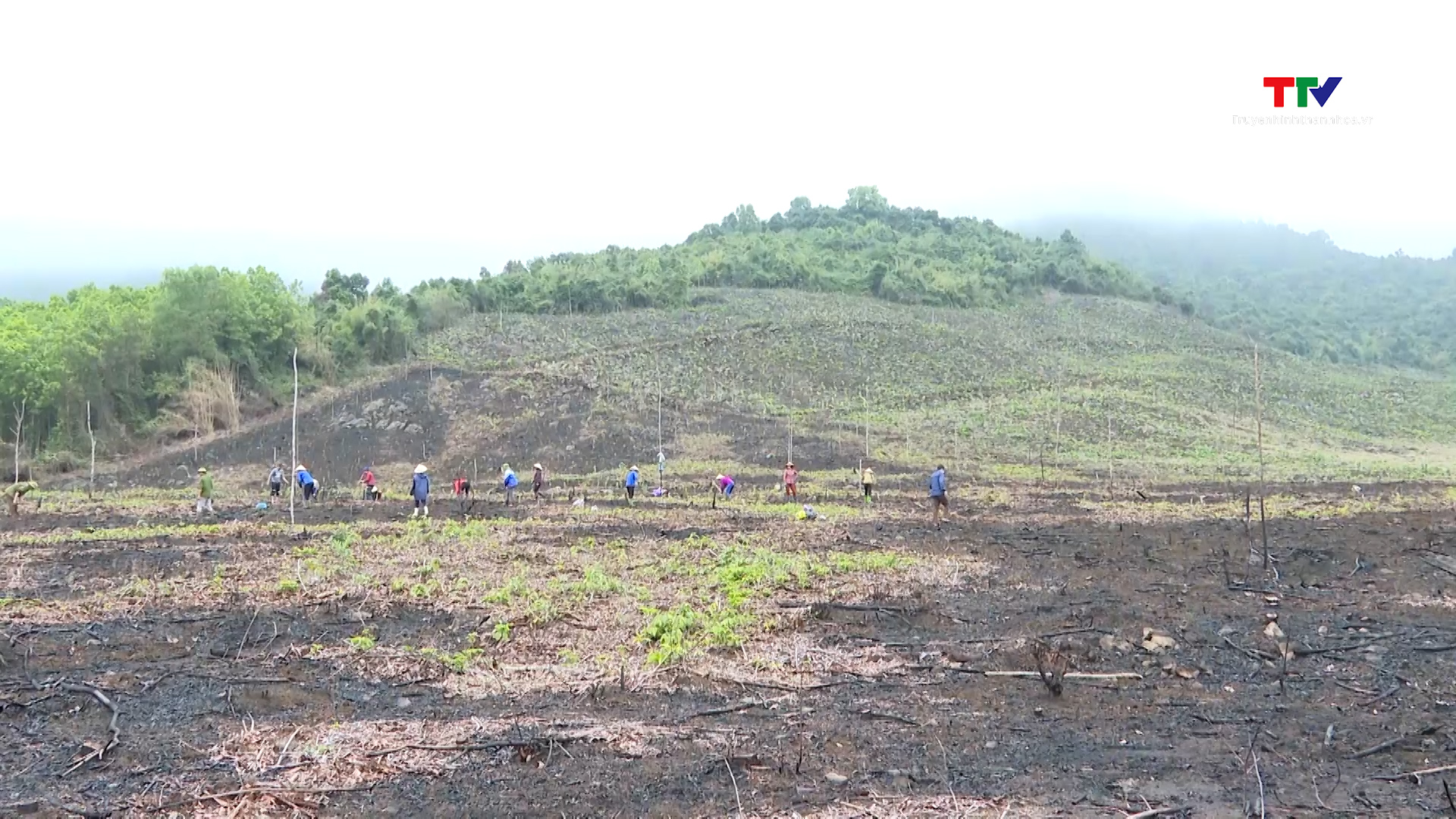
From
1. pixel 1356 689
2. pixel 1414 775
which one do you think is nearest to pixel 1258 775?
pixel 1414 775

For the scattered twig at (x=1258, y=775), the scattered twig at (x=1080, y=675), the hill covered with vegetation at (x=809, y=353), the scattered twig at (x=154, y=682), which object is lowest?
the scattered twig at (x=1080, y=675)

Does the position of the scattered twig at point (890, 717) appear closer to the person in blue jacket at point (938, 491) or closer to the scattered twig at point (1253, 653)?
the scattered twig at point (1253, 653)

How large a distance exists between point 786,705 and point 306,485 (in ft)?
66.9

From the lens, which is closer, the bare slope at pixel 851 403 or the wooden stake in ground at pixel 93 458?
the wooden stake in ground at pixel 93 458

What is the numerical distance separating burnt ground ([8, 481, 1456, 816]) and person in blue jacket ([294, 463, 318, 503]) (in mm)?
10307

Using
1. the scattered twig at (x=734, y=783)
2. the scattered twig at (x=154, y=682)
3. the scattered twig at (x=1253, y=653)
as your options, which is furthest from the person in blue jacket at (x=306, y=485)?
the scattered twig at (x=1253, y=653)

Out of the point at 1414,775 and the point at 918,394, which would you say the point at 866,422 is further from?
the point at 1414,775

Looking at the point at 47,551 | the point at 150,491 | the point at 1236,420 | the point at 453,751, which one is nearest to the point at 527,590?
the point at 453,751

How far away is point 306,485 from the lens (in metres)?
25.2

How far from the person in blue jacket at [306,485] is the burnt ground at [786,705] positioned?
33.8 ft

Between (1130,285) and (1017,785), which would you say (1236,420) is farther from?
(1017,785)

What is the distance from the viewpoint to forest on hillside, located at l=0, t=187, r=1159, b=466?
41062mm

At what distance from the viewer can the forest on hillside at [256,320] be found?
41.1 meters

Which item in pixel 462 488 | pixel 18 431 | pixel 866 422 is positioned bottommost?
pixel 462 488
